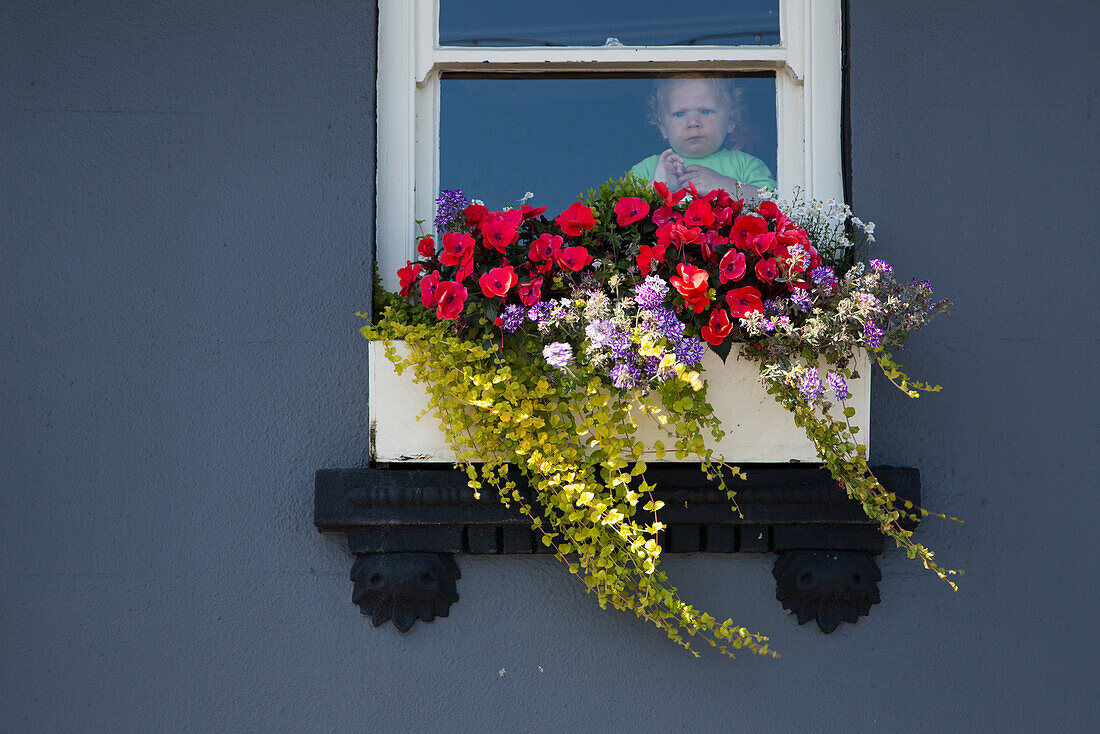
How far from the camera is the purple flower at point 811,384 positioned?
1.88 m

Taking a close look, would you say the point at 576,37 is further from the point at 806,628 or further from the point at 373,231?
the point at 806,628

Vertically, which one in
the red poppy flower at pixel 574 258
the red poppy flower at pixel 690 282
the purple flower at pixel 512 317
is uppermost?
the red poppy flower at pixel 574 258

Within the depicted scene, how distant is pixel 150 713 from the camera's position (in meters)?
2.16

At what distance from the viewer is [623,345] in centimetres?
186

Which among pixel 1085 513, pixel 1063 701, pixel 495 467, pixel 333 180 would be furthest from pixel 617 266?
pixel 1063 701

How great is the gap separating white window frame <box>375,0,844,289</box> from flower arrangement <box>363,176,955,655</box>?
0.25m

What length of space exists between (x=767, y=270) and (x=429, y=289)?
749 mm

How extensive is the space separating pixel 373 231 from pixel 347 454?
1.83 ft

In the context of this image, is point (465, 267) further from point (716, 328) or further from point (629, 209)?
point (716, 328)

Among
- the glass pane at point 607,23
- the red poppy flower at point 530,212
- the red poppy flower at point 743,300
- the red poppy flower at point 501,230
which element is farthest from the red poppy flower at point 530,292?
the glass pane at point 607,23

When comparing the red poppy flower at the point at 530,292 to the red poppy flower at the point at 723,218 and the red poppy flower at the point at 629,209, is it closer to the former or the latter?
the red poppy flower at the point at 629,209

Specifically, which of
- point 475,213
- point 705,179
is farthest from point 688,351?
point 705,179

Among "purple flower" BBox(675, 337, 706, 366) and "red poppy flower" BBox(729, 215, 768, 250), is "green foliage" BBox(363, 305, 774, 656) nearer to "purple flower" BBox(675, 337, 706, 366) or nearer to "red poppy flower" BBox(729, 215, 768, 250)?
"purple flower" BBox(675, 337, 706, 366)

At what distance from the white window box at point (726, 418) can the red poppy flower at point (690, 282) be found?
0.20 metres
